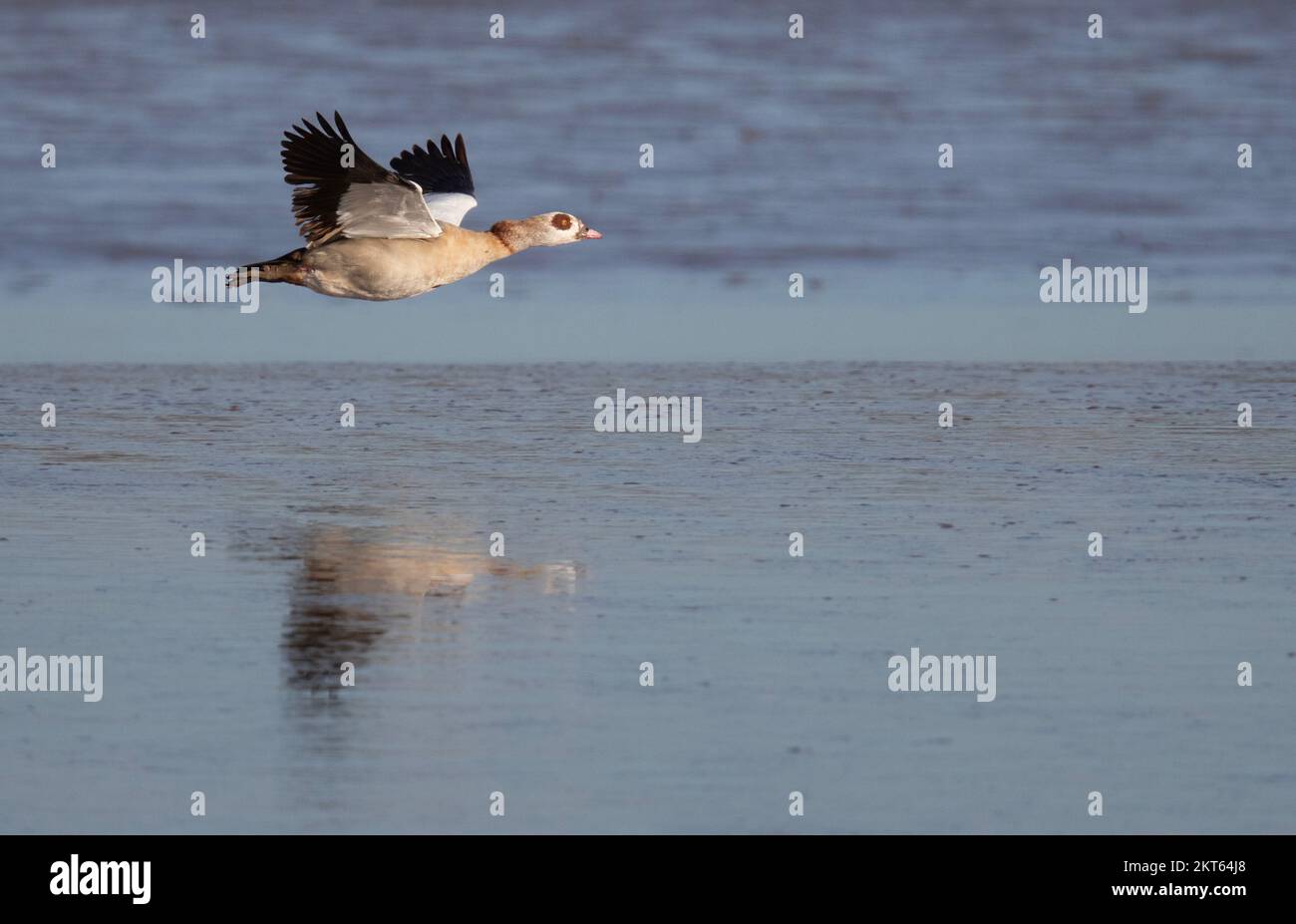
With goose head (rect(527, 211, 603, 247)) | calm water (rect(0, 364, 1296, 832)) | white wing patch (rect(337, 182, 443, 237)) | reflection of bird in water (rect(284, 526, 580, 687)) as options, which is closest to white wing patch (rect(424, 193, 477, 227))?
goose head (rect(527, 211, 603, 247))

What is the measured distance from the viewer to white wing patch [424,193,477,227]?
12.6 metres

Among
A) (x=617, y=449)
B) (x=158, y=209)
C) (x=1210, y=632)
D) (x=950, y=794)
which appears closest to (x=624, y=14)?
(x=158, y=209)

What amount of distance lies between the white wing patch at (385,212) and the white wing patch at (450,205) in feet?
2.13

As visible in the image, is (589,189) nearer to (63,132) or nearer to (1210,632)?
(63,132)

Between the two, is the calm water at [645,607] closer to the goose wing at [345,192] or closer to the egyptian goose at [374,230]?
the egyptian goose at [374,230]

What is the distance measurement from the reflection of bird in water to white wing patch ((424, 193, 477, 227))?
252 centimetres

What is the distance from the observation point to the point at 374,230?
11719 mm

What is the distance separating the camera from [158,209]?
21031 millimetres

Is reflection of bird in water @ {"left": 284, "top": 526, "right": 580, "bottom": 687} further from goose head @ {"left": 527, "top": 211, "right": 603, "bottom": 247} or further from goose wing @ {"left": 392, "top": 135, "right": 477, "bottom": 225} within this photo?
goose wing @ {"left": 392, "top": 135, "right": 477, "bottom": 225}

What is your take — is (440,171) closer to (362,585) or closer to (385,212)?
(385,212)

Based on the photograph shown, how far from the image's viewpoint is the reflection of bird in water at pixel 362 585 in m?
8.38

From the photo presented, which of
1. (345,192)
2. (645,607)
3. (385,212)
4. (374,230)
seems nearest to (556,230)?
(374,230)

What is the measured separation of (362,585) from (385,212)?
269 cm

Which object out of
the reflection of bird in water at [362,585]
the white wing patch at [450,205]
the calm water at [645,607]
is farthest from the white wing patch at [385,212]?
the reflection of bird in water at [362,585]
